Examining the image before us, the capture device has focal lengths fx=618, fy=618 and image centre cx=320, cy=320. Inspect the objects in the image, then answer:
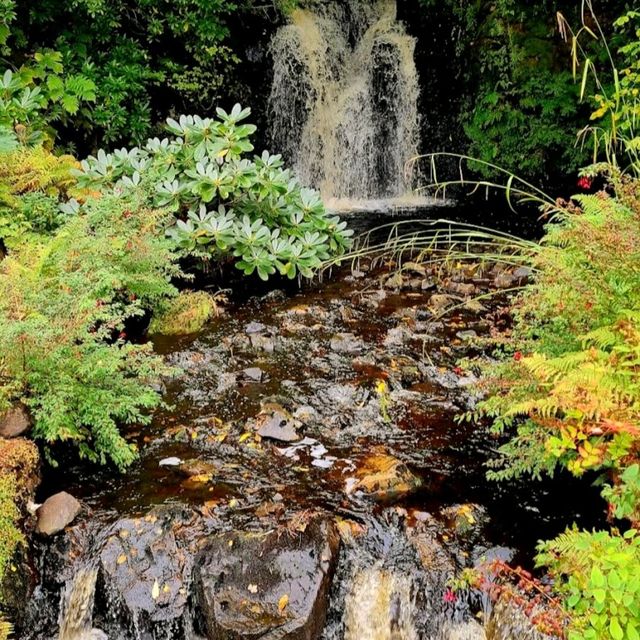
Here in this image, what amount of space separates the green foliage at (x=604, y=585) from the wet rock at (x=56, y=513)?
7.78 feet

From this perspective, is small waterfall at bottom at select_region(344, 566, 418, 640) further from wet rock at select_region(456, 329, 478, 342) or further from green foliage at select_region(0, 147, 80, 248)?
green foliage at select_region(0, 147, 80, 248)

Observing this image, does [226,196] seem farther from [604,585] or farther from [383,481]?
[604,585]

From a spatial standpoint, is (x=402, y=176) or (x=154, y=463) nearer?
(x=154, y=463)

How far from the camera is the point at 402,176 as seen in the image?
424 inches

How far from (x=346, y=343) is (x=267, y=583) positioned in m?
2.68

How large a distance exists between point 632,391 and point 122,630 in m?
2.56

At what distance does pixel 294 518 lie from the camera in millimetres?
3215

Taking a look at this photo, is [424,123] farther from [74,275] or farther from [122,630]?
[122,630]

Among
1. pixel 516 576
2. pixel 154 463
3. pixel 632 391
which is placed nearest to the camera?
pixel 632 391

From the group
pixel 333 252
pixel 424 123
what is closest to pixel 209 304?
pixel 333 252

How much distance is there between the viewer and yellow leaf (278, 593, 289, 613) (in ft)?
9.35

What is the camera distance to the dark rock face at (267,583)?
2.81 meters

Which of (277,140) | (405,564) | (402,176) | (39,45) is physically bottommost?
(405,564)

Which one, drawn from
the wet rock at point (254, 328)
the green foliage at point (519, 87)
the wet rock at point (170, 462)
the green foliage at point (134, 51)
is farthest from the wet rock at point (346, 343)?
the green foliage at point (519, 87)
